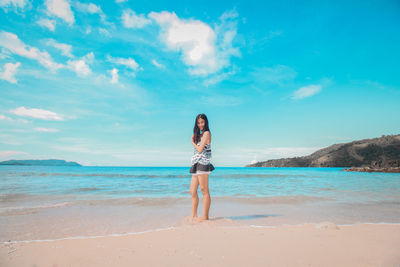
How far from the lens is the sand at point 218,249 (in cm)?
261

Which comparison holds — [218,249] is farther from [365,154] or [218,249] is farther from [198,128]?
[365,154]

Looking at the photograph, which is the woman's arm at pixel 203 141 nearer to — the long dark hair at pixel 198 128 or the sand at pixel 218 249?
the long dark hair at pixel 198 128

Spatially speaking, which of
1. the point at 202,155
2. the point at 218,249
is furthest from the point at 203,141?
the point at 218,249

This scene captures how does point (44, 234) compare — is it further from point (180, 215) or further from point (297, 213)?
point (297, 213)

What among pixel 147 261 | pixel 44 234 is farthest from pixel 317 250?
pixel 44 234

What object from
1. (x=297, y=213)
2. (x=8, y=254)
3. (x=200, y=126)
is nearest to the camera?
(x=8, y=254)

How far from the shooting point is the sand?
2.61 meters

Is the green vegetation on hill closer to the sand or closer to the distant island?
the distant island

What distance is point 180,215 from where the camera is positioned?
5.95 m

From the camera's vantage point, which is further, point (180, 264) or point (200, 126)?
point (200, 126)

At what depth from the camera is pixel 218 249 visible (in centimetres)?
296

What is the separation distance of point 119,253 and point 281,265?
2061 mm

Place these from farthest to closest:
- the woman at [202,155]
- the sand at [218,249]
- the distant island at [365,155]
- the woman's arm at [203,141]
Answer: the distant island at [365,155], the woman at [202,155], the woman's arm at [203,141], the sand at [218,249]

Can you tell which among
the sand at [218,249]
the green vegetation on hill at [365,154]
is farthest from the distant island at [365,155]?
the sand at [218,249]
